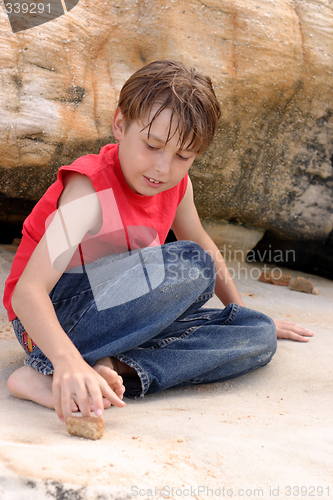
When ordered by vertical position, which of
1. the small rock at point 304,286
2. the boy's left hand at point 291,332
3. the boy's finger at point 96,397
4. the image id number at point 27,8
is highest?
the image id number at point 27,8

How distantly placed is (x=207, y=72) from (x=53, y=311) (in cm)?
168

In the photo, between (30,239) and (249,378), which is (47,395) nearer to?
(30,239)

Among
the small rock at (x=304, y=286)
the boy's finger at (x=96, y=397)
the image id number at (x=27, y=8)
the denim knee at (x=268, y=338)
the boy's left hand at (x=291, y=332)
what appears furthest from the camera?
the small rock at (x=304, y=286)

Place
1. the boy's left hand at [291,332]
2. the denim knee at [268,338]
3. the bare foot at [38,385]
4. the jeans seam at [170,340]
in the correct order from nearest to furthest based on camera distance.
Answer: the bare foot at [38,385] < the jeans seam at [170,340] < the denim knee at [268,338] < the boy's left hand at [291,332]

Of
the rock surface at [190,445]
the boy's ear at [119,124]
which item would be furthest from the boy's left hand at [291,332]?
the boy's ear at [119,124]

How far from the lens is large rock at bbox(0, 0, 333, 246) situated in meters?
2.13

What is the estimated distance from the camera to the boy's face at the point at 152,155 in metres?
1.31

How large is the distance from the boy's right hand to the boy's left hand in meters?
1.05

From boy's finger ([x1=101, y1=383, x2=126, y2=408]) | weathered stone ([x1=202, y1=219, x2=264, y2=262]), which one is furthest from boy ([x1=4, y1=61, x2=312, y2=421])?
weathered stone ([x1=202, y1=219, x2=264, y2=262])

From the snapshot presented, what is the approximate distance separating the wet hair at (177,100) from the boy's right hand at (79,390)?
684 millimetres

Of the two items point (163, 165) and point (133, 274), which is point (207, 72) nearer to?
point (163, 165)

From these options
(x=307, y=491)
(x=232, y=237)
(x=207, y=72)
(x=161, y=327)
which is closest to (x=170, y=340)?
(x=161, y=327)

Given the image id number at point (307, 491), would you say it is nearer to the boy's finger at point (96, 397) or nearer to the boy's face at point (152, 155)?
the boy's finger at point (96, 397)

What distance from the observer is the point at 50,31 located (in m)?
Answer: 2.14
